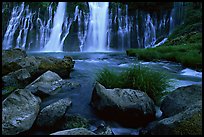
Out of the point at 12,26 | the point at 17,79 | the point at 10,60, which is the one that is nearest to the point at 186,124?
the point at 17,79

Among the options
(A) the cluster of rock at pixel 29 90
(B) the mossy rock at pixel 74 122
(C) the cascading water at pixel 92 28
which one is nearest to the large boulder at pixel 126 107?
(B) the mossy rock at pixel 74 122

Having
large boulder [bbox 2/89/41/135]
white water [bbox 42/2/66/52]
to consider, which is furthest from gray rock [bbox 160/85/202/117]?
white water [bbox 42/2/66/52]

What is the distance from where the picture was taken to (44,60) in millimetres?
9633

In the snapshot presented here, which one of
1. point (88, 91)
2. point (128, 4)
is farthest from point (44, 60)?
point (128, 4)

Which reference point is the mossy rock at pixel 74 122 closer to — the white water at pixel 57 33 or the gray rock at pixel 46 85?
the gray rock at pixel 46 85

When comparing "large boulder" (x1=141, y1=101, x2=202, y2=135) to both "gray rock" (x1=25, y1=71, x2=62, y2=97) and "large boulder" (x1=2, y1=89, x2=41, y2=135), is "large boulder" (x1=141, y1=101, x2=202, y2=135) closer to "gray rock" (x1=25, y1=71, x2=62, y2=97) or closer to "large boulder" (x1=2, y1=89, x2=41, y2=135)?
"large boulder" (x1=2, y1=89, x2=41, y2=135)

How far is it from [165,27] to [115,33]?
7.72 metres

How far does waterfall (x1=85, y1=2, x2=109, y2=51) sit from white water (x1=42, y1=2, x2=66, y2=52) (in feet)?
15.2

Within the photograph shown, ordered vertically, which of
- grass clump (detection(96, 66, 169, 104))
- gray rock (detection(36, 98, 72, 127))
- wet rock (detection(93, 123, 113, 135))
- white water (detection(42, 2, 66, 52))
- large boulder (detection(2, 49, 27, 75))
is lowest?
wet rock (detection(93, 123, 113, 135))

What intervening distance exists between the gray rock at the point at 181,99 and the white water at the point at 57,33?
106 feet

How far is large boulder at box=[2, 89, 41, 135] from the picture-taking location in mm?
4199

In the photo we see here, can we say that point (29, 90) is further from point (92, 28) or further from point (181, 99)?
point (92, 28)

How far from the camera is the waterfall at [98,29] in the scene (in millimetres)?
36094

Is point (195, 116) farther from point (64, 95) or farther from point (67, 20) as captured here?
point (67, 20)
